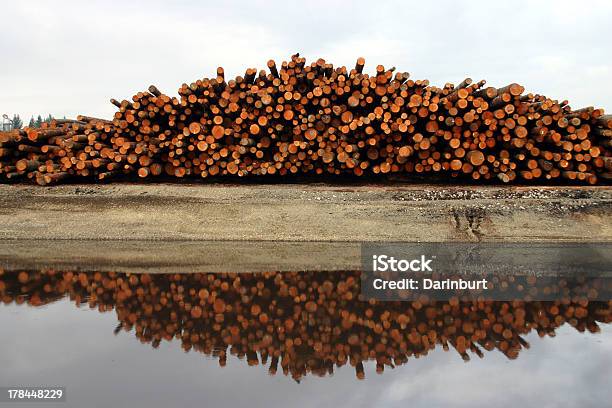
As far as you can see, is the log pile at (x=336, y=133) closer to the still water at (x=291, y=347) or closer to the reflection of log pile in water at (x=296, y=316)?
the reflection of log pile in water at (x=296, y=316)

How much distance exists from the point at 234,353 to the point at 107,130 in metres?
7.84

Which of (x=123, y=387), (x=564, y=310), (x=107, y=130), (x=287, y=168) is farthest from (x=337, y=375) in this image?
(x=107, y=130)

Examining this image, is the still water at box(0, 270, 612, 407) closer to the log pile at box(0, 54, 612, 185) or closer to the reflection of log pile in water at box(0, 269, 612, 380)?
the reflection of log pile in water at box(0, 269, 612, 380)

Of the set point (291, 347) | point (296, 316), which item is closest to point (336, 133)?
point (296, 316)

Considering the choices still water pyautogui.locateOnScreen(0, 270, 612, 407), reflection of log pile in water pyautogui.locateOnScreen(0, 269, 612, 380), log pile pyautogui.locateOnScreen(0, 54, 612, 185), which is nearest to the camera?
still water pyautogui.locateOnScreen(0, 270, 612, 407)

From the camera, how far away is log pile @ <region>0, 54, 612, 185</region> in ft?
30.9

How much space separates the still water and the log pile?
461 cm

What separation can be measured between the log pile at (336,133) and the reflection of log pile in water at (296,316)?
4.24 metres

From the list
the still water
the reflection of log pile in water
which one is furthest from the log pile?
the still water

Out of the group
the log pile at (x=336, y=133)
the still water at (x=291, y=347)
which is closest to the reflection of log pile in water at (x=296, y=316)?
the still water at (x=291, y=347)

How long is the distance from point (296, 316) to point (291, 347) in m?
0.70

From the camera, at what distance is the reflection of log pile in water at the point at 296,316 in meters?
3.76

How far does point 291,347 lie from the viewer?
3801 millimetres

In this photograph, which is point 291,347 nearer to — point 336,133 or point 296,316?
point 296,316
